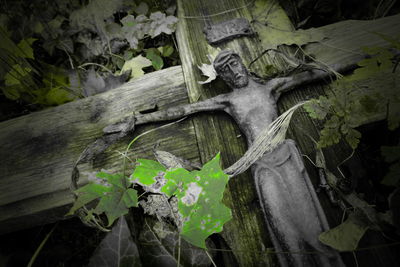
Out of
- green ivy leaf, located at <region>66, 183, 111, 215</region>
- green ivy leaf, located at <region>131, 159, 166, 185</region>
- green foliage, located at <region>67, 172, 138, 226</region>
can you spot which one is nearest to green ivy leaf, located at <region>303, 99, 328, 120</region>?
green ivy leaf, located at <region>131, 159, 166, 185</region>

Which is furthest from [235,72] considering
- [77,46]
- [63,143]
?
[77,46]

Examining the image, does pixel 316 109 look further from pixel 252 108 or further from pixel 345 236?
pixel 345 236

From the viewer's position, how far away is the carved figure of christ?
38.4 inches

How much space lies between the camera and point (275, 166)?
3.77 feet

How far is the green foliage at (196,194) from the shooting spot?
965mm

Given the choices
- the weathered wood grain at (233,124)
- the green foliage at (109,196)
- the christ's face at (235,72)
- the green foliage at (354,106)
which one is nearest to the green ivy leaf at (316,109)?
the green foliage at (354,106)

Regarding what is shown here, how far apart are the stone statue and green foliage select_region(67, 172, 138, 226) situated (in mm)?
340

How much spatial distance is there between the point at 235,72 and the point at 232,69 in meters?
0.03

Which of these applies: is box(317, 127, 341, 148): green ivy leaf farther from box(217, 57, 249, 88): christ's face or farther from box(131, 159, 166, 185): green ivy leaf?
box(131, 159, 166, 185): green ivy leaf

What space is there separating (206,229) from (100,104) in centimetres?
120

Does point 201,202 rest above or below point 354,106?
below

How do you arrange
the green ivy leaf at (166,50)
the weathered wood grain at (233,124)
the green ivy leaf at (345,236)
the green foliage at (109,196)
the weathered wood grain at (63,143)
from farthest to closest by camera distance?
the green ivy leaf at (166,50) < the weathered wood grain at (63,143) < the weathered wood grain at (233,124) < the green foliage at (109,196) < the green ivy leaf at (345,236)

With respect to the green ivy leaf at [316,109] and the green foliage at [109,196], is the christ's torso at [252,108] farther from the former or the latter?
the green foliage at [109,196]

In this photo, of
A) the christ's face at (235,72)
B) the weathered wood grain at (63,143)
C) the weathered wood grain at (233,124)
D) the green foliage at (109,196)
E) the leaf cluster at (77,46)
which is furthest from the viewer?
the leaf cluster at (77,46)
